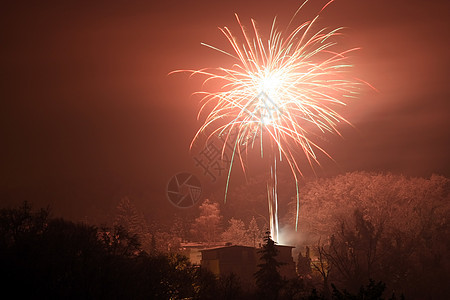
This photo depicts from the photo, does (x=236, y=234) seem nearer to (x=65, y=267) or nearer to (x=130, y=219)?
(x=130, y=219)

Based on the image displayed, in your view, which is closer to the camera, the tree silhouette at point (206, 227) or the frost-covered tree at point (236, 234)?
the frost-covered tree at point (236, 234)

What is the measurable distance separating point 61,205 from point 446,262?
63.9 metres

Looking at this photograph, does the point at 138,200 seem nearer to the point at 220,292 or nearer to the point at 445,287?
the point at 445,287

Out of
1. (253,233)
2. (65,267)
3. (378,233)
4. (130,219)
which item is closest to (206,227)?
(253,233)

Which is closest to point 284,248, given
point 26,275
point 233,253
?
point 233,253

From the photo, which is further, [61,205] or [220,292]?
[61,205]

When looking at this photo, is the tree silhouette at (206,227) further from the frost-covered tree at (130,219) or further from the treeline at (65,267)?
the treeline at (65,267)

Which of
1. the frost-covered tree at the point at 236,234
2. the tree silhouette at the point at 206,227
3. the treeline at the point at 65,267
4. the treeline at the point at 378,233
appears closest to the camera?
the treeline at the point at 65,267

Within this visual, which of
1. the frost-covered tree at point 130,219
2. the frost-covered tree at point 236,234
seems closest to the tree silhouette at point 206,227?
the frost-covered tree at point 236,234

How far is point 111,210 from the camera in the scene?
89.1 meters

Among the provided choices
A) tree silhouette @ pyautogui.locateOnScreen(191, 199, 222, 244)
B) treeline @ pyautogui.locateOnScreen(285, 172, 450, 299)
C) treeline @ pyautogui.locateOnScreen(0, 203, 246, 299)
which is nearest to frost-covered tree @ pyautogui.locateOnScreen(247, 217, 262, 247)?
treeline @ pyautogui.locateOnScreen(285, 172, 450, 299)

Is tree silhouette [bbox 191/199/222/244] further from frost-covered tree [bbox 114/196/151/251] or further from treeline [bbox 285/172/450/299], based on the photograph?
treeline [bbox 285/172/450/299]

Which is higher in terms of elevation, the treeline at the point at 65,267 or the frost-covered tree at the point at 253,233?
the frost-covered tree at the point at 253,233

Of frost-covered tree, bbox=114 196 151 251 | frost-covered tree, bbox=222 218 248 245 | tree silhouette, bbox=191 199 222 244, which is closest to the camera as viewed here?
frost-covered tree, bbox=222 218 248 245
